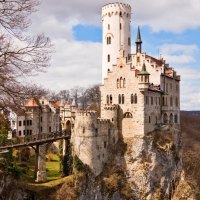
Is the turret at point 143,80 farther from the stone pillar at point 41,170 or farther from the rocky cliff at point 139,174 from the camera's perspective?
the stone pillar at point 41,170

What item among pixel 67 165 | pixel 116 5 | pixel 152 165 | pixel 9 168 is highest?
pixel 116 5

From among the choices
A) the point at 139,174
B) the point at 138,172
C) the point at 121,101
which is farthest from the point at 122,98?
the point at 139,174

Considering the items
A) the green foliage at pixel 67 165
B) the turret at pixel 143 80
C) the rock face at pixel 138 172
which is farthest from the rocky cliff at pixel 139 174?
the turret at pixel 143 80

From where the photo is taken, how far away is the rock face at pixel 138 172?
50.8m

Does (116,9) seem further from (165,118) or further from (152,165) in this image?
(152,165)

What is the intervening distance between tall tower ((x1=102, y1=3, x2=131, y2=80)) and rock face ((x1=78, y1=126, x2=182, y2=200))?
14470 mm

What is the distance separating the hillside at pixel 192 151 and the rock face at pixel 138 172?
24.5 feet

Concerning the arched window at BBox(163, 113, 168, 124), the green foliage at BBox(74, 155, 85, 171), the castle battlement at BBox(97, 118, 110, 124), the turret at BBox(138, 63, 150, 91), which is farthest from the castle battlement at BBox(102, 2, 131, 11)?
the green foliage at BBox(74, 155, 85, 171)

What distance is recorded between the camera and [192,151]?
9544 centimetres

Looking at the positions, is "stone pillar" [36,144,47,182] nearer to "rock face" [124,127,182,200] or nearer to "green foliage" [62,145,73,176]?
"green foliage" [62,145,73,176]

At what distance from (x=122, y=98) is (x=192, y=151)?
153ft

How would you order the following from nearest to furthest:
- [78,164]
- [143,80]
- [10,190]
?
[10,190] → [78,164] → [143,80]

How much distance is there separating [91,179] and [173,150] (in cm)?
1468

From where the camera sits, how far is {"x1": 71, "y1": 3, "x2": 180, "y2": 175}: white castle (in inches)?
1999
